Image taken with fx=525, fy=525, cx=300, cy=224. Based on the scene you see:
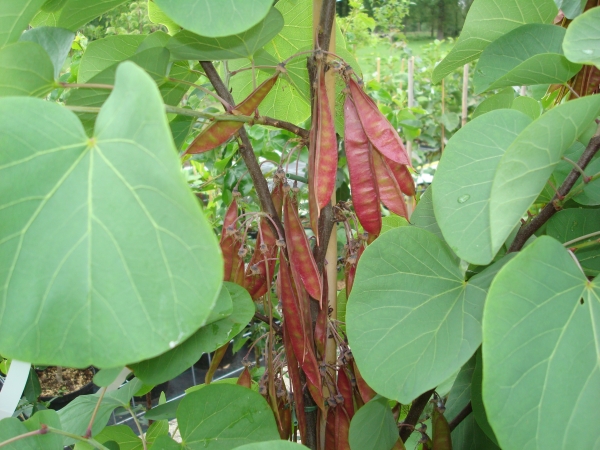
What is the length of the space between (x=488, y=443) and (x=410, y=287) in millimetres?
350

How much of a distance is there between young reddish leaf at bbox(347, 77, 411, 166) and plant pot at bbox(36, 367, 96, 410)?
1.49 m

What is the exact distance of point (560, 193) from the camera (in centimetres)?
57

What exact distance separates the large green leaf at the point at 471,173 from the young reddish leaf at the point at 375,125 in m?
0.09

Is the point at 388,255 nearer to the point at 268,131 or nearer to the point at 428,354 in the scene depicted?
the point at 428,354

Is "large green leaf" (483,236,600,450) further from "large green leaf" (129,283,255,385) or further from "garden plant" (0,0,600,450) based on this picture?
"large green leaf" (129,283,255,385)

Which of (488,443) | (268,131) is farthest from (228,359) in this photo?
(488,443)

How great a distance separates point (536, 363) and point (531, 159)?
0.17m

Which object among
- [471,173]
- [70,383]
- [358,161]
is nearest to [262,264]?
[358,161]

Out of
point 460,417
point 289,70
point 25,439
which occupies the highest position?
point 289,70

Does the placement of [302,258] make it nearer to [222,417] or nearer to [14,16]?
[222,417]

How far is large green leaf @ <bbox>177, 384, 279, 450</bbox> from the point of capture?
0.64m

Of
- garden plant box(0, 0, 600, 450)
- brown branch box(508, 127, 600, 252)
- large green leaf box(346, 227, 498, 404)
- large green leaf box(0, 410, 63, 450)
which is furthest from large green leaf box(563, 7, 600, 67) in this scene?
large green leaf box(0, 410, 63, 450)

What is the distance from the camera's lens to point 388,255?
0.57 meters

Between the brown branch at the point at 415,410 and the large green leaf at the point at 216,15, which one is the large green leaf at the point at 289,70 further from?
the brown branch at the point at 415,410
